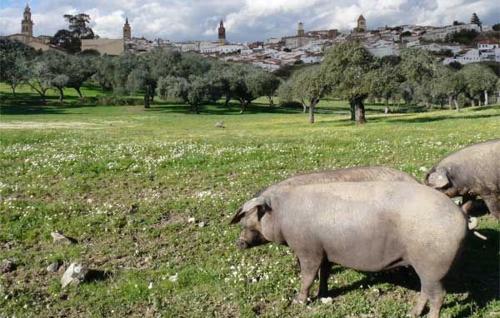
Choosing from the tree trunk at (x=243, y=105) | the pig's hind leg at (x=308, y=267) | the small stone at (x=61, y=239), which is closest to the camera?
the pig's hind leg at (x=308, y=267)

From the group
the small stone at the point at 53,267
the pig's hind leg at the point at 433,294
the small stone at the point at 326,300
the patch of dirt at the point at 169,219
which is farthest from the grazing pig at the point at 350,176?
the small stone at the point at 53,267

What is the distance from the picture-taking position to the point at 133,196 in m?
15.6

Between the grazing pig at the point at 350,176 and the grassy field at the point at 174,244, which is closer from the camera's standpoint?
the grazing pig at the point at 350,176

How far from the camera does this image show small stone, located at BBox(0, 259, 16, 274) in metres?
10.9

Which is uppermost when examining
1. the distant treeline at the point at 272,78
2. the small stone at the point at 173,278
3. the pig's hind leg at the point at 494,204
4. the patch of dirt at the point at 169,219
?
the distant treeline at the point at 272,78

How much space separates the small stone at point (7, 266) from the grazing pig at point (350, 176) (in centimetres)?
578

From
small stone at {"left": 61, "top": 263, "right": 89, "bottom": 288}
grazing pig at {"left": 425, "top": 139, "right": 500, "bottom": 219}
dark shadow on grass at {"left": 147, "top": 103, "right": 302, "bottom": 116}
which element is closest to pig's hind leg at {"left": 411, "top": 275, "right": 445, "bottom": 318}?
grazing pig at {"left": 425, "top": 139, "right": 500, "bottom": 219}

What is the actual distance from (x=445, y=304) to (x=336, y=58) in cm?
4790

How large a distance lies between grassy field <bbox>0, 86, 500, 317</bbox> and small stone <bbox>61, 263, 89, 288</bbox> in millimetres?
171

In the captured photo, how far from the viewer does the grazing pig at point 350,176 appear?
8.78 meters

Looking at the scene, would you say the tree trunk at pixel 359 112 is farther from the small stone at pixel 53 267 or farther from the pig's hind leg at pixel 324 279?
the pig's hind leg at pixel 324 279

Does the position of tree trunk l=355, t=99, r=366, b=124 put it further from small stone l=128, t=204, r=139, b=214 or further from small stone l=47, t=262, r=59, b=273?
small stone l=47, t=262, r=59, b=273

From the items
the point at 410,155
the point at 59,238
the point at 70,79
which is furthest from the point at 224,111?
the point at 59,238

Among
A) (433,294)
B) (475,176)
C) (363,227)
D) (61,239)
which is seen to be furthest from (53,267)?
(475,176)
